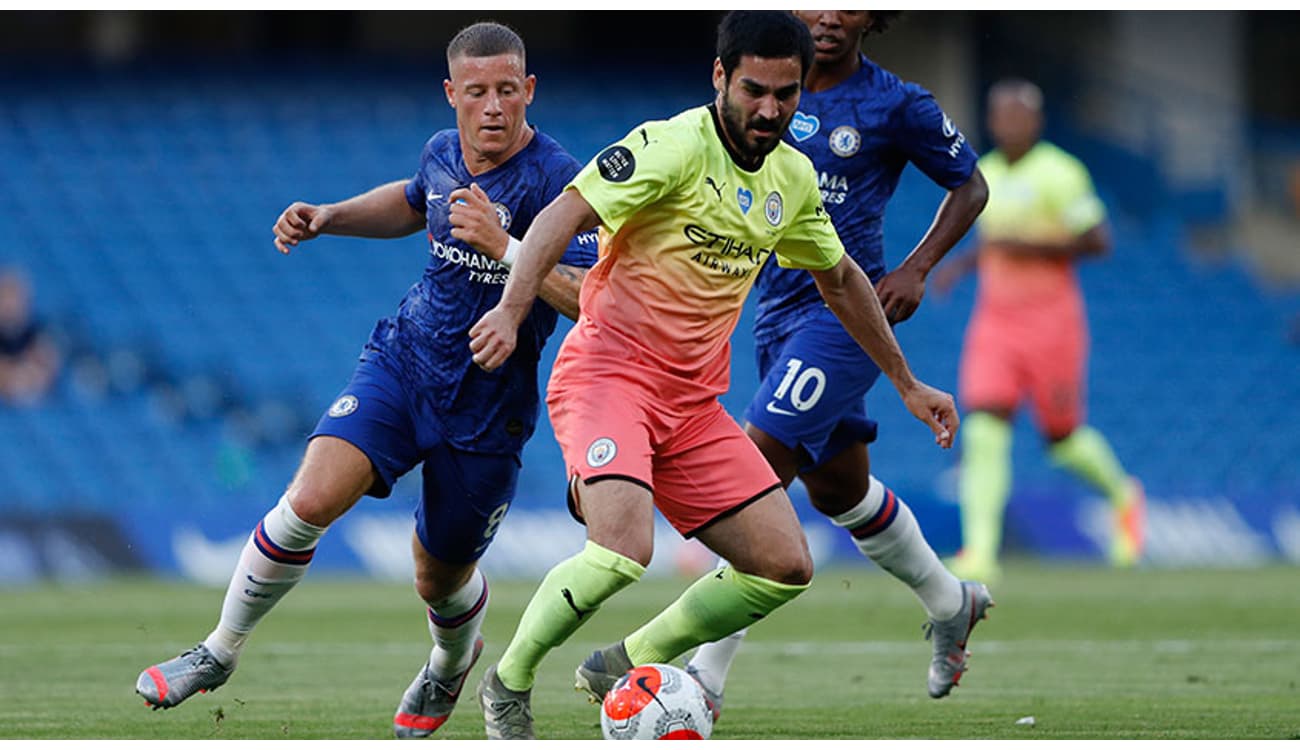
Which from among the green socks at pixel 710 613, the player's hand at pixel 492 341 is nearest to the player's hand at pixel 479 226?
the player's hand at pixel 492 341

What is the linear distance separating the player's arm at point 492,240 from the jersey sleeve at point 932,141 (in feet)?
6.33

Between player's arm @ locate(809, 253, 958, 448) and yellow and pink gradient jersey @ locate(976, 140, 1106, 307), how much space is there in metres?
8.41

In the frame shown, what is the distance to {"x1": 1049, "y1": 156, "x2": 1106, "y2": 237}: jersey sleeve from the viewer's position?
14589 millimetres

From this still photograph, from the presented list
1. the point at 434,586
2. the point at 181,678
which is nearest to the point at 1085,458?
A: the point at 434,586

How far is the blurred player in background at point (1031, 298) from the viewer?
1415 centimetres

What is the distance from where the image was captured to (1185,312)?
24.0m

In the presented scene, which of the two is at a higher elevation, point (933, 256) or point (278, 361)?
point (933, 256)

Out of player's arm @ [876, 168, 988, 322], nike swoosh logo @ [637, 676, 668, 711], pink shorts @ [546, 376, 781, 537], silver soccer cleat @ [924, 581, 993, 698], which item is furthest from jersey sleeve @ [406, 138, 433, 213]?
silver soccer cleat @ [924, 581, 993, 698]

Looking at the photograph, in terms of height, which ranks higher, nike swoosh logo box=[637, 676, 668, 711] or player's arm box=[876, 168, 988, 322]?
player's arm box=[876, 168, 988, 322]

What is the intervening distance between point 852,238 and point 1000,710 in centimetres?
190

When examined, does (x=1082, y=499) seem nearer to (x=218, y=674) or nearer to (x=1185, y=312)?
(x=1185, y=312)

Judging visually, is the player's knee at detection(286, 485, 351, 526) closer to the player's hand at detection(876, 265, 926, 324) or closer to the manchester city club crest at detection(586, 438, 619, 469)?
the manchester city club crest at detection(586, 438, 619, 469)

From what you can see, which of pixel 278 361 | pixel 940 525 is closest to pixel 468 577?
pixel 940 525

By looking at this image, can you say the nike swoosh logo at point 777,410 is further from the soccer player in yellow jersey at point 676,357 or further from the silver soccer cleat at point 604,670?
the silver soccer cleat at point 604,670
